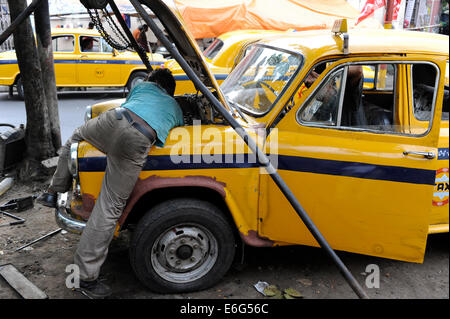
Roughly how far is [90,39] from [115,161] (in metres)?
9.69

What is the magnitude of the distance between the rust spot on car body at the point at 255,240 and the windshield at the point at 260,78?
0.94 m

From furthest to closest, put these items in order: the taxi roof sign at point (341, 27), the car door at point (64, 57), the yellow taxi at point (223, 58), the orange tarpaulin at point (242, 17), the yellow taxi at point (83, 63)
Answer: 1. the orange tarpaulin at point (242, 17)
2. the car door at point (64, 57)
3. the yellow taxi at point (83, 63)
4. the yellow taxi at point (223, 58)
5. the taxi roof sign at point (341, 27)

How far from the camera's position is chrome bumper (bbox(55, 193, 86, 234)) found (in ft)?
9.48

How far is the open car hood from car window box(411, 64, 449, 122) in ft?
4.97

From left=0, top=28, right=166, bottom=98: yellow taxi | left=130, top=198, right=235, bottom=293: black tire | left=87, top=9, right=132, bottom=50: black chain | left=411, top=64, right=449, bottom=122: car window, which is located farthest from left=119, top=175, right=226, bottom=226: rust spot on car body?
left=0, top=28, right=166, bottom=98: yellow taxi

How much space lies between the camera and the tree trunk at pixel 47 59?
515 centimetres

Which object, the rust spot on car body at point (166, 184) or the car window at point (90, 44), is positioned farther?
the car window at point (90, 44)

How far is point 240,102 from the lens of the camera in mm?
3418

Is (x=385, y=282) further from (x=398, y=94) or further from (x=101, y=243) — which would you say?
(x=101, y=243)

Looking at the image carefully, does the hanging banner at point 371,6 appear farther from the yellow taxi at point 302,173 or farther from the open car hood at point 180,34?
the open car hood at point 180,34

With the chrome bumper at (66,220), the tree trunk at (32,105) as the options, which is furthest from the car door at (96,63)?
the chrome bumper at (66,220)

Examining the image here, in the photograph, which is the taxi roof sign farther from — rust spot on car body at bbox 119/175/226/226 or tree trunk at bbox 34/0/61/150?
tree trunk at bbox 34/0/61/150

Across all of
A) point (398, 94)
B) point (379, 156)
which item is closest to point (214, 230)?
point (379, 156)

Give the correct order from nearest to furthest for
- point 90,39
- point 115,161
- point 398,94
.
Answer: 1. point 115,161
2. point 398,94
3. point 90,39
